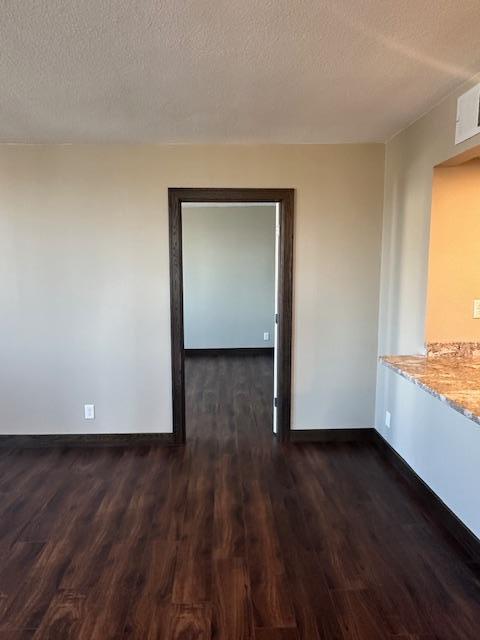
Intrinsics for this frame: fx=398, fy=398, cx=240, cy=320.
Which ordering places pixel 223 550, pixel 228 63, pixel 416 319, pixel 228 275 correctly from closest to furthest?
pixel 228 63, pixel 223 550, pixel 416 319, pixel 228 275

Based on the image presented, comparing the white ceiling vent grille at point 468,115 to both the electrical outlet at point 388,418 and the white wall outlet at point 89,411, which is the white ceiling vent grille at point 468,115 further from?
the white wall outlet at point 89,411

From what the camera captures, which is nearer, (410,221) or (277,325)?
(410,221)

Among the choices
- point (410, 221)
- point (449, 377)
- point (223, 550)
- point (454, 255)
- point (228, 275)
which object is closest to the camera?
point (449, 377)

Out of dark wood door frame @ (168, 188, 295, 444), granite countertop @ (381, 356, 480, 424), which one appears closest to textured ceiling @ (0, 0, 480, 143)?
dark wood door frame @ (168, 188, 295, 444)

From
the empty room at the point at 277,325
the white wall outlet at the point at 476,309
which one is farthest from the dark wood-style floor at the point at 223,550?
the white wall outlet at the point at 476,309

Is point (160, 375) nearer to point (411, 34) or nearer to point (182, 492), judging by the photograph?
point (182, 492)

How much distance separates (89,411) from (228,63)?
2.76 metres

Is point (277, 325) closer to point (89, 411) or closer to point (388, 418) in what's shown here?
point (388, 418)

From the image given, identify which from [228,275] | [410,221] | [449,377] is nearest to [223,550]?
[449,377]

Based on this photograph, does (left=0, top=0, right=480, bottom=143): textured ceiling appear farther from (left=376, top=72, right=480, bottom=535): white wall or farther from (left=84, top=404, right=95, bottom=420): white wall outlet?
(left=84, top=404, right=95, bottom=420): white wall outlet

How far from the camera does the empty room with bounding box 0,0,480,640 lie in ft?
5.55

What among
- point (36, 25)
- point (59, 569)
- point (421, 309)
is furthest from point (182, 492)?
point (36, 25)

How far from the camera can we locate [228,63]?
187 cm

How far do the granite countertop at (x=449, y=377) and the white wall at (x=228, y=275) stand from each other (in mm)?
4223
